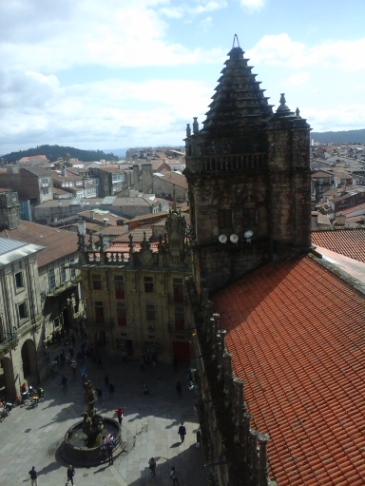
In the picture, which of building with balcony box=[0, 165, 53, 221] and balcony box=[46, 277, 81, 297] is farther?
building with balcony box=[0, 165, 53, 221]

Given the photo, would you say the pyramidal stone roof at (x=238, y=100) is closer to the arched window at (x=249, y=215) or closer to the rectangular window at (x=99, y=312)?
the arched window at (x=249, y=215)

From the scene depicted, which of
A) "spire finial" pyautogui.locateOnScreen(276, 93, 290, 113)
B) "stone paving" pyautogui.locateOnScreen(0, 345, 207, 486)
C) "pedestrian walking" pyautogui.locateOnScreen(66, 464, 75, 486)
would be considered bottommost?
"stone paving" pyautogui.locateOnScreen(0, 345, 207, 486)

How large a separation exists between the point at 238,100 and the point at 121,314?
2656 cm

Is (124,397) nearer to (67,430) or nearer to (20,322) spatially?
(67,430)

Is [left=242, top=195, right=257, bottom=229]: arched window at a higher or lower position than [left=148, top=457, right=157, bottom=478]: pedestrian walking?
higher

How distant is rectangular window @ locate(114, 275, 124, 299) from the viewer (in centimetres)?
4519

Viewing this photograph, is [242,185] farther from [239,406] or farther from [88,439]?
[88,439]

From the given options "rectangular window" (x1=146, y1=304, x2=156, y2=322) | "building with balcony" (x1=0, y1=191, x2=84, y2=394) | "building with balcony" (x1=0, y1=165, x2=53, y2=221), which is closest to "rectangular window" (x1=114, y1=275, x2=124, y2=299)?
"rectangular window" (x1=146, y1=304, x2=156, y2=322)

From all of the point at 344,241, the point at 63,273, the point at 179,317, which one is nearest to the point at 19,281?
the point at 63,273

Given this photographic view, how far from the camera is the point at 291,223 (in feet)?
82.2

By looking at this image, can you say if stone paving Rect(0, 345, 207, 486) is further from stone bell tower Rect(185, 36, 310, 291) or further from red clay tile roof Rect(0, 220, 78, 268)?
red clay tile roof Rect(0, 220, 78, 268)

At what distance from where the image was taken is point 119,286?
45.4 meters

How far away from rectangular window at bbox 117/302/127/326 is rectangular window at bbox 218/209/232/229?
22.1m

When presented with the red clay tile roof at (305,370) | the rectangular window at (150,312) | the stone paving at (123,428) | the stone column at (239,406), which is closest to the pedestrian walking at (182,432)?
the stone paving at (123,428)
